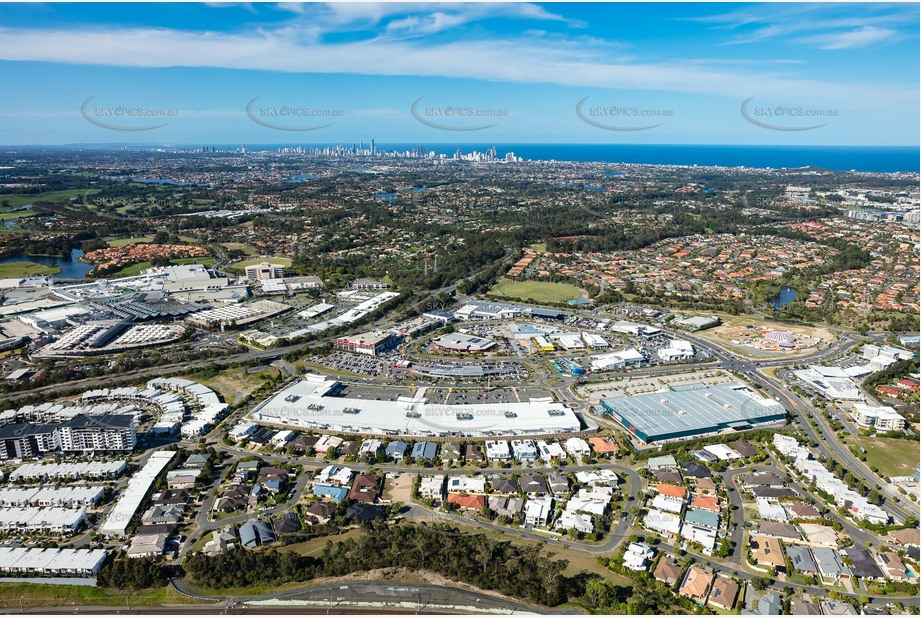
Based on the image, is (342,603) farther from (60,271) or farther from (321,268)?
(60,271)

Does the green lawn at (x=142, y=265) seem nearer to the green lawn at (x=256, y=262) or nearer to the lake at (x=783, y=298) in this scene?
the green lawn at (x=256, y=262)

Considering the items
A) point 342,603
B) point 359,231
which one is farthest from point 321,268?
point 342,603

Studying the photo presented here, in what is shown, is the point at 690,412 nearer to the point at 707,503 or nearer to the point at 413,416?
the point at 707,503

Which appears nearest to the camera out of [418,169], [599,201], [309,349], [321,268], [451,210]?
→ [309,349]

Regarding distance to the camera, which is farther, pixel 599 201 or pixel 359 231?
pixel 599 201

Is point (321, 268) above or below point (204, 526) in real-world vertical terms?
above

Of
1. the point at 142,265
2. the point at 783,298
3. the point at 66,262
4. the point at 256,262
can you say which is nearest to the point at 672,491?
the point at 783,298
